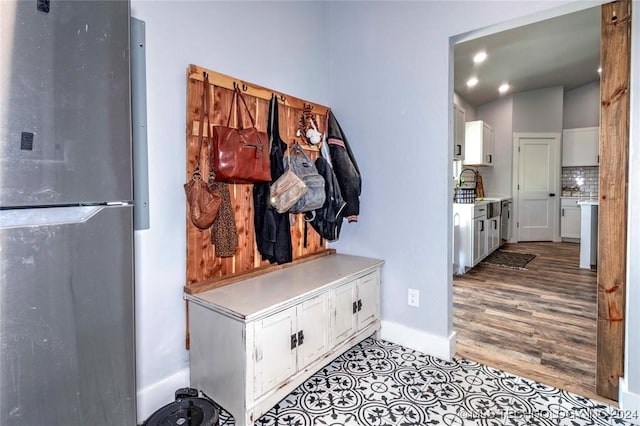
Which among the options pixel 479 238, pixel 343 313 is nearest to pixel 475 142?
pixel 479 238

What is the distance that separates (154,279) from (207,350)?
45cm

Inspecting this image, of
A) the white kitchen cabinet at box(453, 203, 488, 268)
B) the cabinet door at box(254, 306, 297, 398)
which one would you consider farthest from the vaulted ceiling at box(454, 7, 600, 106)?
the cabinet door at box(254, 306, 297, 398)

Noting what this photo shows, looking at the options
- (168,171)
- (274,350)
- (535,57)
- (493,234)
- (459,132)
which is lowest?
(274,350)

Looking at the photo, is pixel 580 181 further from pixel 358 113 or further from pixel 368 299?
pixel 368 299

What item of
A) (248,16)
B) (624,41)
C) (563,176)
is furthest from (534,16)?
(563,176)

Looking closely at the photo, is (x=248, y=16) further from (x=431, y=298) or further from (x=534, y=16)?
(x=431, y=298)

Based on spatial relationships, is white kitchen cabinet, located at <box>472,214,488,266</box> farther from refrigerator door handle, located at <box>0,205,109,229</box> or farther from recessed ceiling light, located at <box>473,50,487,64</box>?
refrigerator door handle, located at <box>0,205,109,229</box>

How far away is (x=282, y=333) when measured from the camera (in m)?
1.67

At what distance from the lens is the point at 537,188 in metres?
6.76

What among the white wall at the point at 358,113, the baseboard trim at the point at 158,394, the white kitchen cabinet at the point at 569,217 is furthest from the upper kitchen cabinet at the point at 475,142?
the baseboard trim at the point at 158,394

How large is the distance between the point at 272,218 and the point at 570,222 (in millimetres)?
7020

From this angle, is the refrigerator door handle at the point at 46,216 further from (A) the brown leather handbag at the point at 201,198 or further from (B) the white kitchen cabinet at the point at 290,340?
(B) the white kitchen cabinet at the point at 290,340

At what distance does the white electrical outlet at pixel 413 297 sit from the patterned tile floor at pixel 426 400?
388mm

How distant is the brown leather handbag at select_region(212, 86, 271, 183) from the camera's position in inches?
68.2
